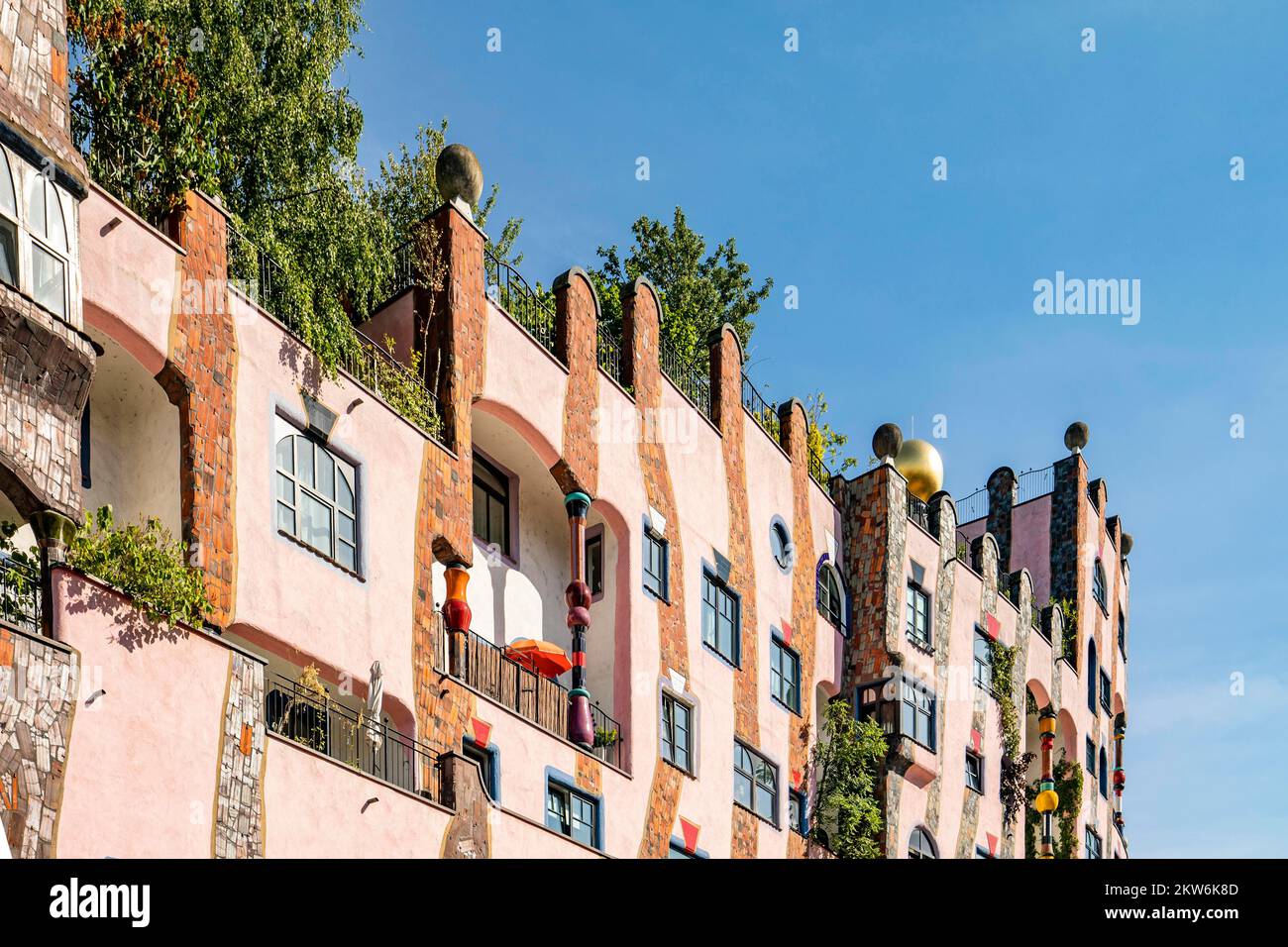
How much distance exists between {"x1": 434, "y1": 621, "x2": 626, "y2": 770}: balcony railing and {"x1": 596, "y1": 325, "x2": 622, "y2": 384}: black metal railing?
4606mm

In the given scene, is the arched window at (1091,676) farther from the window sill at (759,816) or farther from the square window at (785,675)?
the window sill at (759,816)

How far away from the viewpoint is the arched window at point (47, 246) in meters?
16.2

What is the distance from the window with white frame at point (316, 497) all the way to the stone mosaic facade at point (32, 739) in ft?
14.6

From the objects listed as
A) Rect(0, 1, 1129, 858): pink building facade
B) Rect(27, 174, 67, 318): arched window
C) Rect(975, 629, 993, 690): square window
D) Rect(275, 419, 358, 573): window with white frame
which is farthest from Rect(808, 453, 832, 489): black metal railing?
Rect(27, 174, 67, 318): arched window

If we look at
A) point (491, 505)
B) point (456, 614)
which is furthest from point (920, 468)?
point (456, 614)

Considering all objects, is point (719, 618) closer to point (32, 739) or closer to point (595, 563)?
point (595, 563)

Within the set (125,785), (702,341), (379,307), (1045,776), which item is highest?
(702,341)

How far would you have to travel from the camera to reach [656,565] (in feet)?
85.0
